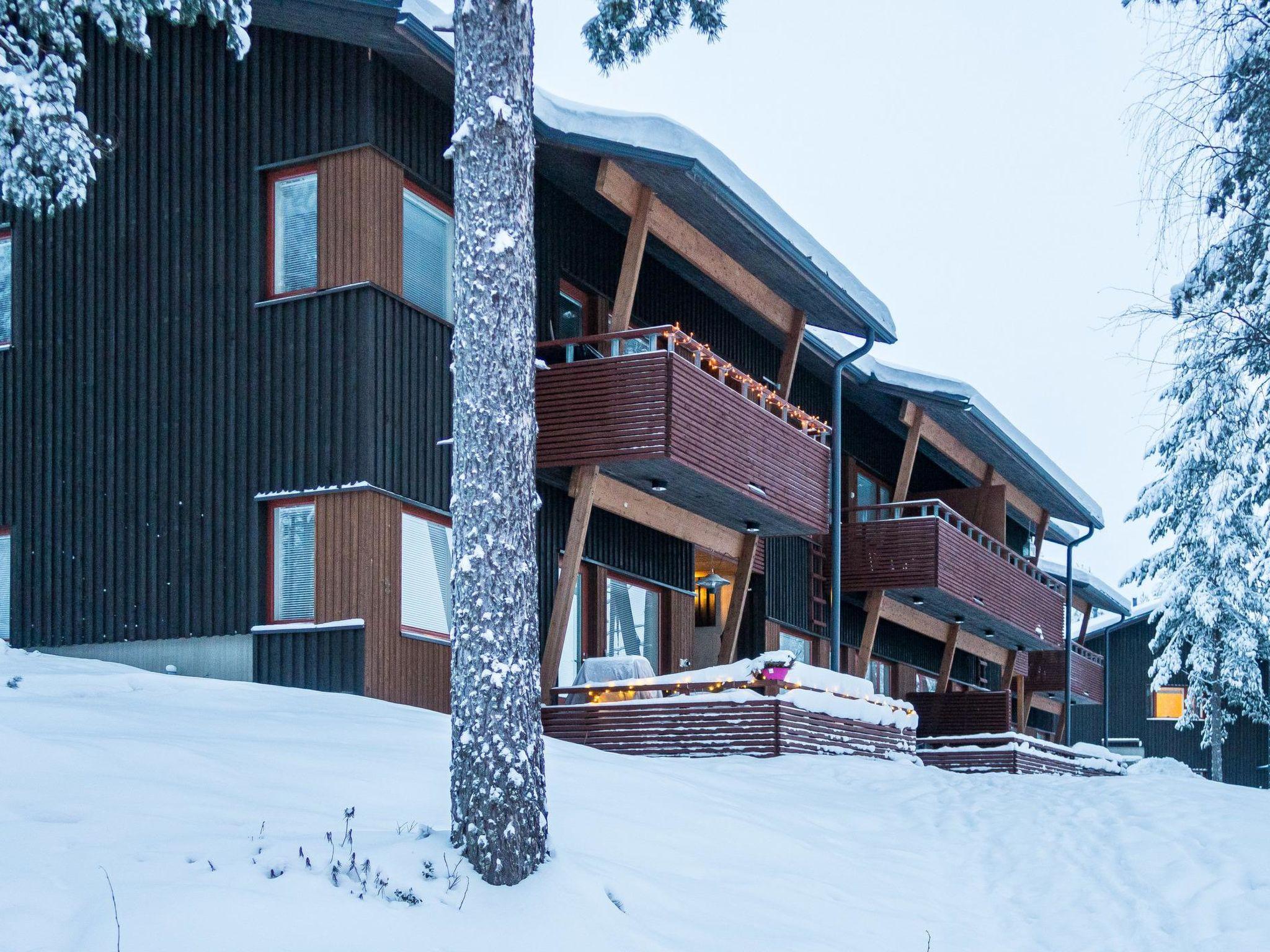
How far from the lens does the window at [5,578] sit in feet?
55.4

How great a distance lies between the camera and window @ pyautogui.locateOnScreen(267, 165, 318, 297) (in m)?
16.0

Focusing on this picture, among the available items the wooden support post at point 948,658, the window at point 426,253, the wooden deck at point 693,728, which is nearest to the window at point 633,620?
the wooden deck at point 693,728

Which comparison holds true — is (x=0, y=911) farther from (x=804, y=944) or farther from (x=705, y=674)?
(x=705, y=674)

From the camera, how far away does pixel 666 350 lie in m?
16.5

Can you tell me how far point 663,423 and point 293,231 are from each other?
14.2 feet

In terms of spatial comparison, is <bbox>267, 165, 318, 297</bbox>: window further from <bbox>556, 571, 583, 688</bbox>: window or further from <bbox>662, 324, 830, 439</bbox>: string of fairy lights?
<bbox>556, 571, 583, 688</bbox>: window

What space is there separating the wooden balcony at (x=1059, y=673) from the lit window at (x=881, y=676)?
678 cm

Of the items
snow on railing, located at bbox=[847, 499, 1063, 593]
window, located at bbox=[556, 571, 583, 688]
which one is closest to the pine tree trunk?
window, located at bbox=[556, 571, 583, 688]

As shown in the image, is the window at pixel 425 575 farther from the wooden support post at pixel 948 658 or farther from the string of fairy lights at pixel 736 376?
the wooden support post at pixel 948 658

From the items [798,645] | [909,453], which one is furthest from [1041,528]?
[798,645]

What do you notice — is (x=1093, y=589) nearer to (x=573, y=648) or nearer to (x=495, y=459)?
(x=573, y=648)

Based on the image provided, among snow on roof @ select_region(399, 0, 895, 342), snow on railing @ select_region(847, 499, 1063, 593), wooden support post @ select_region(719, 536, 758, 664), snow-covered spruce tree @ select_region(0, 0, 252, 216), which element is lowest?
wooden support post @ select_region(719, 536, 758, 664)

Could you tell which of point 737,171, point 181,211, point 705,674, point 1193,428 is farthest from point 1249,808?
point 1193,428

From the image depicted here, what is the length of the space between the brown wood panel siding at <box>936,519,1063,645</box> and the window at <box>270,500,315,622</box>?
12248 mm
